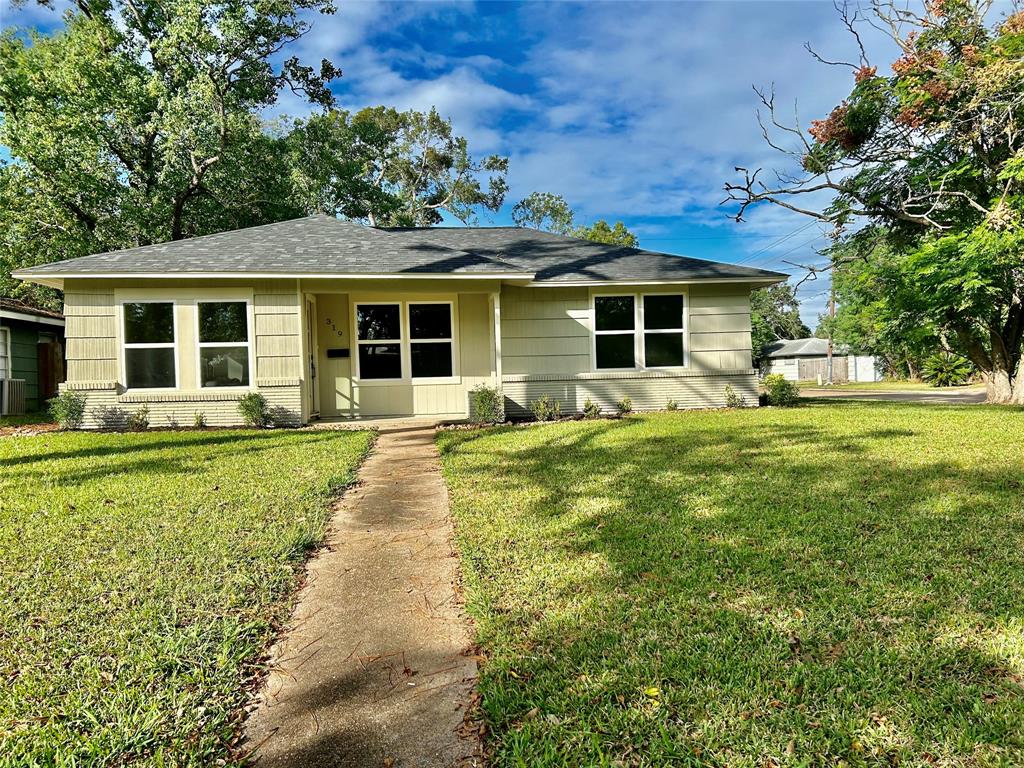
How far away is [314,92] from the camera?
20.0 m

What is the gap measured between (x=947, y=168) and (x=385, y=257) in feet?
41.2

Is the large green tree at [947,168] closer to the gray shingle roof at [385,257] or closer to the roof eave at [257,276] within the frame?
the gray shingle roof at [385,257]

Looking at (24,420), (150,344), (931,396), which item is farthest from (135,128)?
(931,396)

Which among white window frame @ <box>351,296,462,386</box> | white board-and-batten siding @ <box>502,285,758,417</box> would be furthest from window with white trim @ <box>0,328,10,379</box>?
white board-and-batten siding @ <box>502,285,758,417</box>

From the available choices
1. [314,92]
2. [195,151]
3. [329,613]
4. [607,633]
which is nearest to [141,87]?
[195,151]

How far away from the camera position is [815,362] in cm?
4062

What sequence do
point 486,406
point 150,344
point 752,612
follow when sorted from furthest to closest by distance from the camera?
point 486,406 < point 150,344 < point 752,612

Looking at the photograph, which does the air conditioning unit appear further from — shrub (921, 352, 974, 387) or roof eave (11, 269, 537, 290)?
shrub (921, 352, 974, 387)

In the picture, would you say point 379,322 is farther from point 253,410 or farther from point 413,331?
point 253,410

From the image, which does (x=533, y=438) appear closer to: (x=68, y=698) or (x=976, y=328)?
(x=68, y=698)

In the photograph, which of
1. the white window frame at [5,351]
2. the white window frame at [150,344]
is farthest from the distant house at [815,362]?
the white window frame at [5,351]

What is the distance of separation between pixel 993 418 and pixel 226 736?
11.3 meters

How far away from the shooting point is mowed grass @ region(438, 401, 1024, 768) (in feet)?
6.01

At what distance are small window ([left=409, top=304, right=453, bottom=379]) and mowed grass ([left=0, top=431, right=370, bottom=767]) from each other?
17.1 feet
